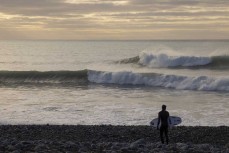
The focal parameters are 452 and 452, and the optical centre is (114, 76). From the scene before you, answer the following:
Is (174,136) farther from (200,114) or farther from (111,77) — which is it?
(111,77)

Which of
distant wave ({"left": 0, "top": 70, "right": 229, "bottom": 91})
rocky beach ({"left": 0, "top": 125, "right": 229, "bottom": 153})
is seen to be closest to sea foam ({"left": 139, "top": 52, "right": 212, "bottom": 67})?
distant wave ({"left": 0, "top": 70, "right": 229, "bottom": 91})

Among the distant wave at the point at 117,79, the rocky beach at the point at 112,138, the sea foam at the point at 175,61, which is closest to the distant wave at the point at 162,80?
the distant wave at the point at 117,79

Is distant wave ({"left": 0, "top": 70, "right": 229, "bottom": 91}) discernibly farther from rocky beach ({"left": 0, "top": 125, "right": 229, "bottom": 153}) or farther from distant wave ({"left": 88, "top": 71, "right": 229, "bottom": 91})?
rocky beach ({"left": 0, "top": 125, "right": 229, "bottom": 153})

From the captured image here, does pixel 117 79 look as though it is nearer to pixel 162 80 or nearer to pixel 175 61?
pixel 162 80

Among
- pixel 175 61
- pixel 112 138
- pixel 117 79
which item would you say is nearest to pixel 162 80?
pixel 117 79

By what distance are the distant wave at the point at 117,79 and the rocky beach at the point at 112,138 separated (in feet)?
51.6

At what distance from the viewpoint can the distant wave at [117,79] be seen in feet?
103

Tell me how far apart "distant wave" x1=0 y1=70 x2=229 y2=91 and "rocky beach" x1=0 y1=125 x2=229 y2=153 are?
15.7 metres

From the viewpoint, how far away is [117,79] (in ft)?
126

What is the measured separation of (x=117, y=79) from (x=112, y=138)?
24565 millimetres

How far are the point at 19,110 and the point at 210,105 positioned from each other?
8905 mm

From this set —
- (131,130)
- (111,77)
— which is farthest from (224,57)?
(131,130)

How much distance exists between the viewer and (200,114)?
1909 cm

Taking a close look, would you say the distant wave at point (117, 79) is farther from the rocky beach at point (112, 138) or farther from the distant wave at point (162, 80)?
the rocky beach at point (112, 138)
